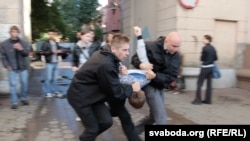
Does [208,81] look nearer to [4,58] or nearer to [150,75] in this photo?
[150,75]

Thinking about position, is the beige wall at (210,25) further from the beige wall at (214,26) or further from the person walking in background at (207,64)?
the person walking in background at (207,64)

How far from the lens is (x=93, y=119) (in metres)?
4.00

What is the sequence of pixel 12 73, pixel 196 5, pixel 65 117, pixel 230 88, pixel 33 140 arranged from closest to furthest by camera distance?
1. pixel 33 140
2. pixel 65 117
3. pixel 12 73
4. pixel 196 5
5. pixel 230 88

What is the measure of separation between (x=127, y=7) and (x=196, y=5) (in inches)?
225

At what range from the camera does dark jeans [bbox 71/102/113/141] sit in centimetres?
396

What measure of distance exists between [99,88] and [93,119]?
1.23 feet

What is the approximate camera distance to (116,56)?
3.92m

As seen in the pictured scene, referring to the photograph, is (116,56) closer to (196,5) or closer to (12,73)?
(12,73)

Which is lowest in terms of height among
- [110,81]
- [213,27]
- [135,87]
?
[135,87]

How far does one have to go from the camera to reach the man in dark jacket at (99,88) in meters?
3.77

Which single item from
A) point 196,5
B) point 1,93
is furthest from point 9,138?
point 196,5

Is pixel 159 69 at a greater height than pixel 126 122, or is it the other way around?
pixel 159 69

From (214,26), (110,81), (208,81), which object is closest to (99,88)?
(110,81)

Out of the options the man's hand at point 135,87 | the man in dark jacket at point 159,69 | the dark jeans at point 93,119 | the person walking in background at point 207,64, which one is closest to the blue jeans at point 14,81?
the man in dark jacket at point 159,69
